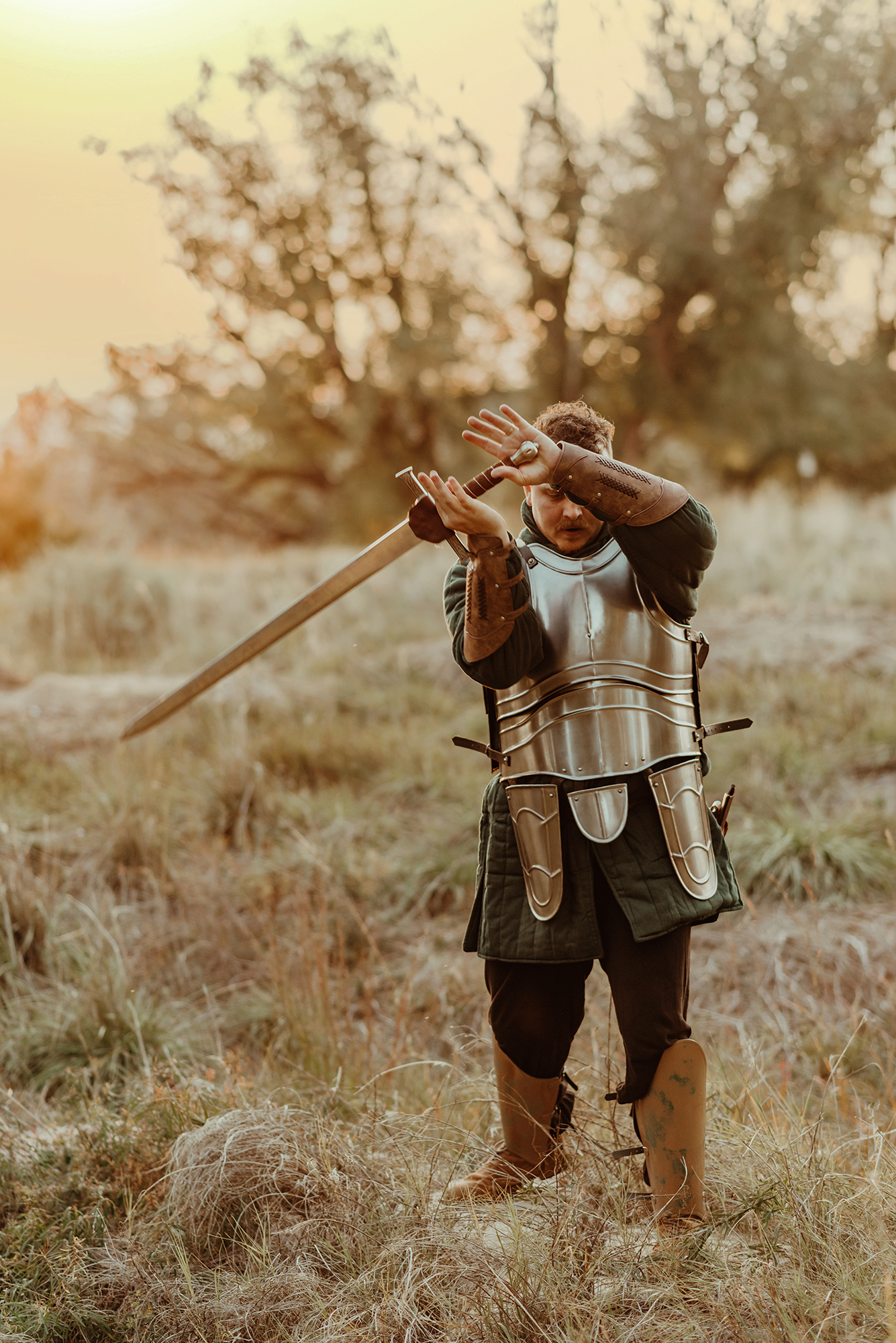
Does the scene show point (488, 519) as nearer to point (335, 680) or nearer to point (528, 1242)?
point (528, 1242)

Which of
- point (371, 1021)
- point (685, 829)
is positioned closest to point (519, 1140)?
point (685, 829)

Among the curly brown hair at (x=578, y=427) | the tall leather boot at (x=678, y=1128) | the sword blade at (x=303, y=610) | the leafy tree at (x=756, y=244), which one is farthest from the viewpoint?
the leafy tree at (x=756, y=244)

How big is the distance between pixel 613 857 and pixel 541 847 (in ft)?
0.46

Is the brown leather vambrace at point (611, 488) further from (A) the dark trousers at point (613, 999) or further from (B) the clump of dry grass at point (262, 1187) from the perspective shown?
(B) the clump of dry grass at point (262, 1187)

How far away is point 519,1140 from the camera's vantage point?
2213 millimetres

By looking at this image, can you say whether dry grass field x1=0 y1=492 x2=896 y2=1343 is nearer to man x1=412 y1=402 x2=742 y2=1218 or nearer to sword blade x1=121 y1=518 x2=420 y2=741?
man x1=412 y1=402 x2=742 y2=1218

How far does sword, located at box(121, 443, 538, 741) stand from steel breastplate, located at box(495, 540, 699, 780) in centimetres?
24

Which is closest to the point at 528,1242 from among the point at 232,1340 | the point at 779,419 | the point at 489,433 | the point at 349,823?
the point at 232,1340

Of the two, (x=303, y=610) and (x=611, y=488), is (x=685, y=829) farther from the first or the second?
(x=303, y=610)

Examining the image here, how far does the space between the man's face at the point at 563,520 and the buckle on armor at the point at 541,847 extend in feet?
1.64

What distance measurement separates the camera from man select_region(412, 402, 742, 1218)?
1920 mm

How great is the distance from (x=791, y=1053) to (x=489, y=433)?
2199mm

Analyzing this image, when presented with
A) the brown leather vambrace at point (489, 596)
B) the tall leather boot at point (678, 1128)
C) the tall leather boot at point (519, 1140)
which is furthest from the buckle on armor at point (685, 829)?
the tall leather boot at point (519, 1140)

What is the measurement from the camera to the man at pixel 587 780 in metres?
1.92
